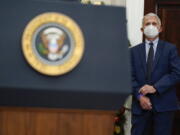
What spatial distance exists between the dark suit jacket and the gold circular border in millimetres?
1652

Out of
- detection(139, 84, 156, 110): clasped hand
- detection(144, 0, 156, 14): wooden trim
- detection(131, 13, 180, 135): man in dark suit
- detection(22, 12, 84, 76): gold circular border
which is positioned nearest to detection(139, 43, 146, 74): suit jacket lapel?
detection(131, 13, 180, 135): man in dark suit

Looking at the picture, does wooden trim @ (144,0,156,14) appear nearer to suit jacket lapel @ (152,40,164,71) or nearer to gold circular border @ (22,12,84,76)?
suit jacket lapel @ (152,40,164,71)

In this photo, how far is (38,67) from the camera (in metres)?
1.37

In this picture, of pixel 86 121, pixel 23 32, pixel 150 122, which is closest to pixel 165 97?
pixel 150 122

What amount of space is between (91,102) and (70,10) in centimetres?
38

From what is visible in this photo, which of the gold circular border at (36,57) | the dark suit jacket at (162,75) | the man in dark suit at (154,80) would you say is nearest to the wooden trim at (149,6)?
the man in dark suit at (154,80)

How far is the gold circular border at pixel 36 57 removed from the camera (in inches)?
54.2

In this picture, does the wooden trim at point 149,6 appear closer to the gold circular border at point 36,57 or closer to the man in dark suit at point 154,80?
the man in dark suit at point 154,80

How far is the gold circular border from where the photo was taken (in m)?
1.38

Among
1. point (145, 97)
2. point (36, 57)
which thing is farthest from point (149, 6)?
point (36, 57)

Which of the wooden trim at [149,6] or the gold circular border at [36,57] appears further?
the wooden trim at [149,6]

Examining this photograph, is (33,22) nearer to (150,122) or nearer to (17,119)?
(17,119)

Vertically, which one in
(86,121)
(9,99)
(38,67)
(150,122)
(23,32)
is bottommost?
(150,122)

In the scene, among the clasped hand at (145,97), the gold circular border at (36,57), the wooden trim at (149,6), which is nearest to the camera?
the gold circular border at (36,57)
